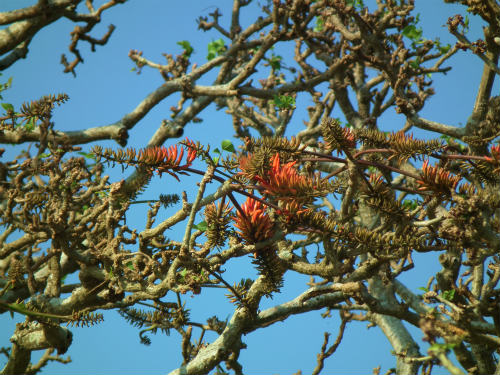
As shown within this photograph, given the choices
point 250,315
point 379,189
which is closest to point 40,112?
point 250,315

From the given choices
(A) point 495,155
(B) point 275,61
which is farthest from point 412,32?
(A) point 495,155

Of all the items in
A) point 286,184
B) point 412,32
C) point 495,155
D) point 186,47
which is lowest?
point 495,155

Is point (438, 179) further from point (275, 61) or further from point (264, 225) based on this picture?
point (275, 61)

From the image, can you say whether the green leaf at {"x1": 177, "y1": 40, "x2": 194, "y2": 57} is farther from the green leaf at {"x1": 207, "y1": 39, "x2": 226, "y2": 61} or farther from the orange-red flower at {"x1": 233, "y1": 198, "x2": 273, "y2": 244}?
the orange-red flower at {"x1": 233, "y1": 198, "x2": 273, "y2": 244}

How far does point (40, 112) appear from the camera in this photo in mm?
3162

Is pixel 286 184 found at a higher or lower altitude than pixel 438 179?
higher

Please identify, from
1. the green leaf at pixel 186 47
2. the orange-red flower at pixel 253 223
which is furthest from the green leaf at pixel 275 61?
the orange-red flower at pixel 253 223

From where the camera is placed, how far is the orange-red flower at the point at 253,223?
249cm

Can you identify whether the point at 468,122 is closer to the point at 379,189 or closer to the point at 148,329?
the point at 379,189

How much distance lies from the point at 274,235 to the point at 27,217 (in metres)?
1.55

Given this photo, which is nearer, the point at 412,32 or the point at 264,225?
the point at 264,225

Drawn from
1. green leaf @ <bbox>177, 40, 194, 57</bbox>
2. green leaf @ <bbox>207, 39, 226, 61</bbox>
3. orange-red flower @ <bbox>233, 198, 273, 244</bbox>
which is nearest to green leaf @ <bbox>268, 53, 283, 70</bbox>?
green leaf @ <bbox>207, 39, 226, 61</bbox>

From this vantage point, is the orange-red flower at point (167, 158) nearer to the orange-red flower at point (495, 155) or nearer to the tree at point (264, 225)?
the tree at point (264, 225)

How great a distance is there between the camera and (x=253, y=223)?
2.49 metres
